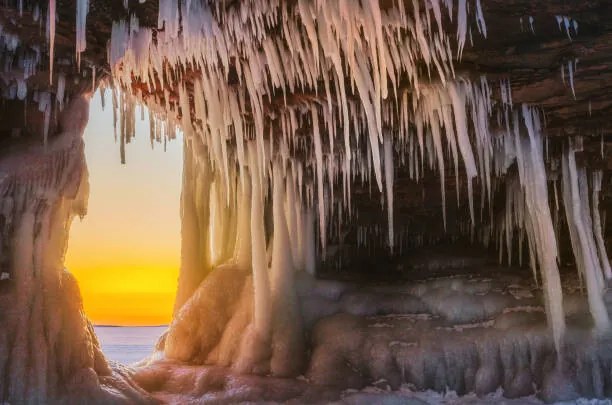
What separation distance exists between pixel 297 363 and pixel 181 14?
197 inches

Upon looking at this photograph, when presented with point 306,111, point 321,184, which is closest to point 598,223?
point 321,184

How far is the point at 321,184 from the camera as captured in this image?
695 cm

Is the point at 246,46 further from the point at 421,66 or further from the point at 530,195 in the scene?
the point at 530,195

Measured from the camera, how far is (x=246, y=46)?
5.14m

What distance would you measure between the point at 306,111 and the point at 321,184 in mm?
867

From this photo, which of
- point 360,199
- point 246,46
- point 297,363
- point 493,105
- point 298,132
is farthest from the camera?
point 360,199

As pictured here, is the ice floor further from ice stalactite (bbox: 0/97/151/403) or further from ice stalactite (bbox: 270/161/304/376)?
ice stalactite (bbox: 0/97/151/403)

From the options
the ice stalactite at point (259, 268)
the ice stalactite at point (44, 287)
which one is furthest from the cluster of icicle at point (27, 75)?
the ice stalactite at point (259, 268)

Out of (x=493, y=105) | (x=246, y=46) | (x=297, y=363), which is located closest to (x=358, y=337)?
(x=297, y=363)

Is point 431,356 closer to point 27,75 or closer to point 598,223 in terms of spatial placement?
point 598,223

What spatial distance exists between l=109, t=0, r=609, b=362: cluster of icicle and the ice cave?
0.10 feet

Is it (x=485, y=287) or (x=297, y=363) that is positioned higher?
(x=485, y=287)

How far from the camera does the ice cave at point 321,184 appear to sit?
16.2 feet

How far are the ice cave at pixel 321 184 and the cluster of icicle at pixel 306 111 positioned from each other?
1.2 inches
